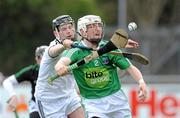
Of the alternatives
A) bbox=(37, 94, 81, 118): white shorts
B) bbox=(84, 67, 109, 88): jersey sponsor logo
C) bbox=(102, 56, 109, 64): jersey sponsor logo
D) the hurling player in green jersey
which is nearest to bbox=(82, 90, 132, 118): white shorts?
the hurling player in green jersey

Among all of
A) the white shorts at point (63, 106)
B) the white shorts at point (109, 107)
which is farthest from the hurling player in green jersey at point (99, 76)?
the white shorts at point (63, 106)

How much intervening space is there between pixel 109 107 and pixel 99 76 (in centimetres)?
38

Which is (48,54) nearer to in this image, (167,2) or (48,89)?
(48,89)

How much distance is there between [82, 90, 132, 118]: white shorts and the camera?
→ 12062mm

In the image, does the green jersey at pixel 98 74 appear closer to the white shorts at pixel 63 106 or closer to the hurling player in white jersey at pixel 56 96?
the hurling player in white jersey at pixel 56 96

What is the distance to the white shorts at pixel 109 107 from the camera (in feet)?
39.6

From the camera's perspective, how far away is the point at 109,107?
12070mm

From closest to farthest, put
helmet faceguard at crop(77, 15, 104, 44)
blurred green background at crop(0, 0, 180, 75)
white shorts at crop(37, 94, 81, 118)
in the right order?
helmet faceguard at crop(77, 15, 104, 44) → white shorts at crop(37, 94, 81, 118) → blurred green background at crop(0, 0, 180, 75)

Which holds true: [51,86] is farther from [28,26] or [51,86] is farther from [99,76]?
[28,26]

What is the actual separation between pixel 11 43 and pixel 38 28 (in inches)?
67.7

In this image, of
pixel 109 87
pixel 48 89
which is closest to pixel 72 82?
pixel 48 89

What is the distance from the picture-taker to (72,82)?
1334 centimetres

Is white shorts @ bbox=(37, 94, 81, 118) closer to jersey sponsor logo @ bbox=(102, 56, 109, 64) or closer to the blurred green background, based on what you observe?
jersey sponsor logo @ bbox=(102, 56, 109, 64)

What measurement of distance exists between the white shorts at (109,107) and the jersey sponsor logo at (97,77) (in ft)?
0.60
